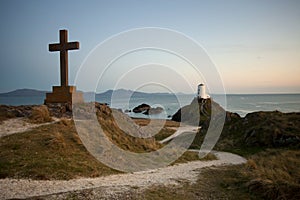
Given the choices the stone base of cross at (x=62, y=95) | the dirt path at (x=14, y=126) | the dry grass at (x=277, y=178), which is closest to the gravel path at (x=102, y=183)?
the dry grass at (x=277, y=178)

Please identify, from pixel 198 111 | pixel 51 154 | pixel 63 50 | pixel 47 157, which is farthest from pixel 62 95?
pixel 198 111

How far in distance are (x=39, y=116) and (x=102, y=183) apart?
21.8 ft

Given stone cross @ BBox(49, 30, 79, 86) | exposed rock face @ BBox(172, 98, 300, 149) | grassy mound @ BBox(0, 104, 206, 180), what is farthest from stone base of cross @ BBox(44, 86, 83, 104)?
exposed rock face @ BBox(172, 98, 300, 149)

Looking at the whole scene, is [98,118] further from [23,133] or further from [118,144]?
[23,133]

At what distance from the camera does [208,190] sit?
7793 mm

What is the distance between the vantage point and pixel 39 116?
13.1 m

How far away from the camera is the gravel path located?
22.3 feet

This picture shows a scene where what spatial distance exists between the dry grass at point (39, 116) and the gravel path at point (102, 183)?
5540mm

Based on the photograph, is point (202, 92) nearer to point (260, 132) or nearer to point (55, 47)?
point (260, 132)

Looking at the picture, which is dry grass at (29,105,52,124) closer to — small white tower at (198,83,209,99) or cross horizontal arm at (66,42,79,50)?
cross horizontal arm at (66,42,79,50)

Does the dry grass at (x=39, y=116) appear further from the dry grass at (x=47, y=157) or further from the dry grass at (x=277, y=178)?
the dry grass at (x=277, y=178)

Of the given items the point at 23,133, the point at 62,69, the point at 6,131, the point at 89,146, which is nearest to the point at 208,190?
the point at 89,146

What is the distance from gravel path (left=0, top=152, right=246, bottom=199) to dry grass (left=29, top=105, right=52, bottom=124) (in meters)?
5.54

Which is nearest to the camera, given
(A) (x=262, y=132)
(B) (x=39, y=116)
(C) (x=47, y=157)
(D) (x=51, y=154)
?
(C) (x=47, y=157)
